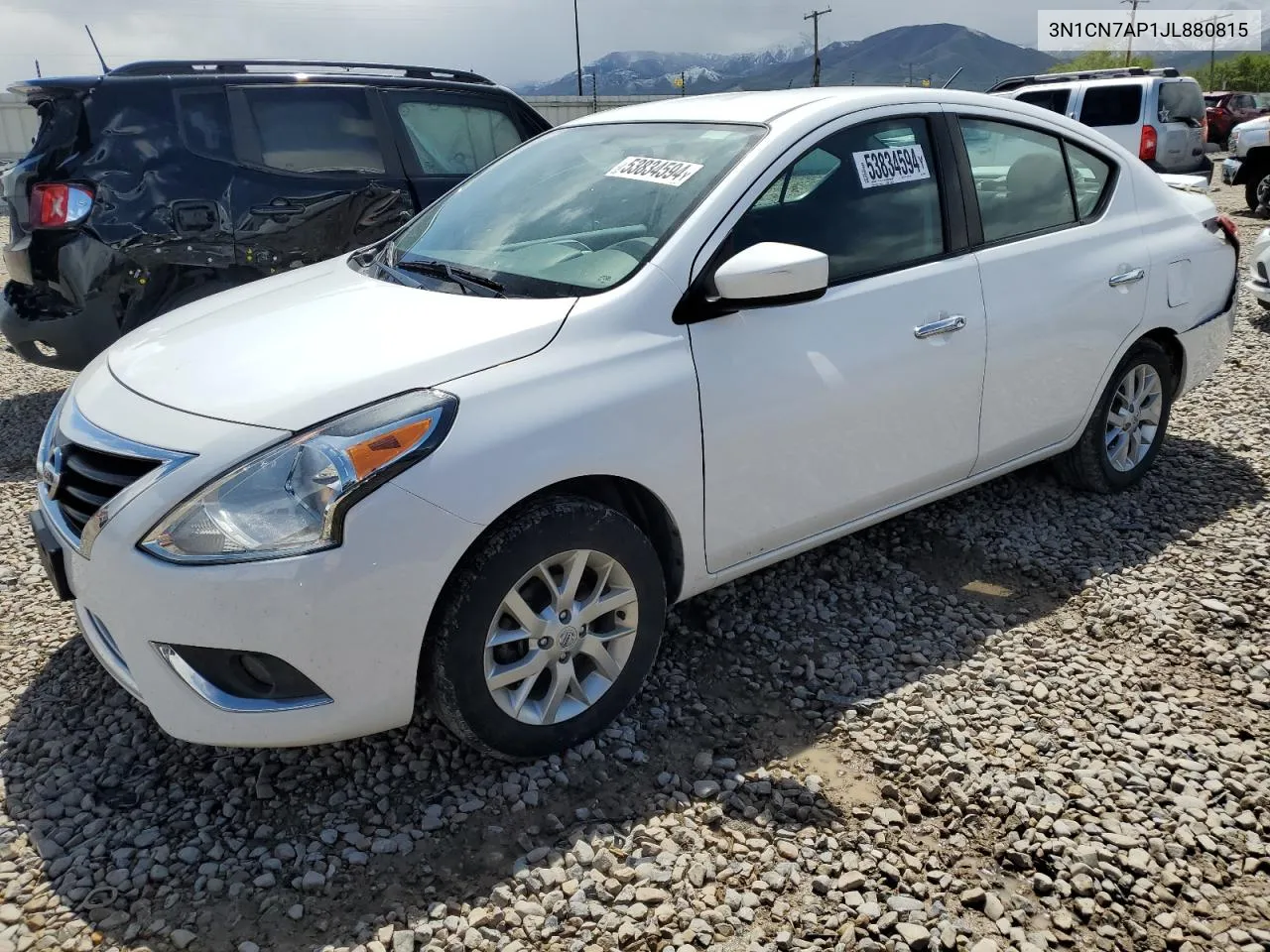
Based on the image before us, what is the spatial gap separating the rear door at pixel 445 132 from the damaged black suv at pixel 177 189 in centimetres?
9

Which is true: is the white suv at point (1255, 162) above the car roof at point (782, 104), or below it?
below

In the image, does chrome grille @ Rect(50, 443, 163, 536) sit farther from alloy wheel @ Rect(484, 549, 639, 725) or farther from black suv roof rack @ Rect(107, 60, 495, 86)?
black suv roof rack @ Rect(107, 60, 495, 86)

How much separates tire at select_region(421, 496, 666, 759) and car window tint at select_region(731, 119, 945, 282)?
1006 millimetres

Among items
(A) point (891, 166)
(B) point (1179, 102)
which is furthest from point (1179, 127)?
(A) point (891, 166)

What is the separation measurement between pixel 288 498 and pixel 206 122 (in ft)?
12.9

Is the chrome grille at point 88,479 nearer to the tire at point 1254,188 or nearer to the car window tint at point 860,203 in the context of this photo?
the car window tint at point 860,203

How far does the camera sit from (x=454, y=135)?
6.41m

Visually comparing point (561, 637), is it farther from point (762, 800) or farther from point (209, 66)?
point (209, 66)

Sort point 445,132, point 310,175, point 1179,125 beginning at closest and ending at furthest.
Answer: point 310,175, point 445,132, point 1179,125

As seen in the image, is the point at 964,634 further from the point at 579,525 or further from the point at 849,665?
the point at 579,525

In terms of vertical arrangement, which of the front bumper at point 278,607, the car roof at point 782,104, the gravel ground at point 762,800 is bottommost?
the gravel ground at point 762,800

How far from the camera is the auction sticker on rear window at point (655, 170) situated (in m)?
3.16

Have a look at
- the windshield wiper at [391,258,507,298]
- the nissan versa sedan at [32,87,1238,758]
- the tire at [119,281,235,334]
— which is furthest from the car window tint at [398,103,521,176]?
the windshield wiper at [391,258,507,298]

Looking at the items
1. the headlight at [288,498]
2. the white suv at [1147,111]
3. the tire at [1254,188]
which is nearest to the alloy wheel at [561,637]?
the headlight at [288,498]
